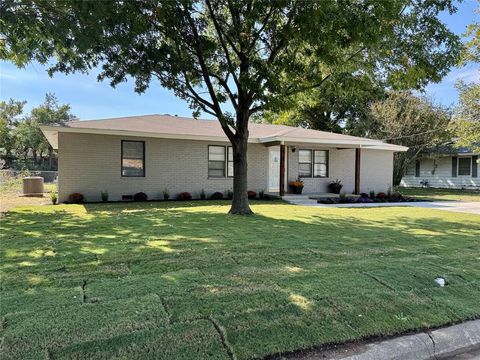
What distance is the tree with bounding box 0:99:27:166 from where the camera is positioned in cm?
4666

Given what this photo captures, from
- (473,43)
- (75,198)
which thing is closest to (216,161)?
(75,198)

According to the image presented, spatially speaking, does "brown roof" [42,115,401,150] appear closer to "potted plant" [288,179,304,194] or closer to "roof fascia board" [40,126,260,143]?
"roof fascia board" [40,126,260,143]

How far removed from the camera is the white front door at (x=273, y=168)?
60.6 ft

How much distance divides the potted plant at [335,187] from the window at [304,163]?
1.26m

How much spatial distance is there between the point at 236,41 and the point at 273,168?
31.2 feet

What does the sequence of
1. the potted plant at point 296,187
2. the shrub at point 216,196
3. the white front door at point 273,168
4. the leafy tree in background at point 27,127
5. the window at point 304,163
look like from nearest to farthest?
the shrub at point 216,196 < the potted plant at point 296,187 < the white front door at point 273,168 < the window at point 304,163 < the leafy tree in background at point 27,127

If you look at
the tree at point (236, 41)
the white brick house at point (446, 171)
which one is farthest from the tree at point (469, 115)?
the tree at point (236, 41)

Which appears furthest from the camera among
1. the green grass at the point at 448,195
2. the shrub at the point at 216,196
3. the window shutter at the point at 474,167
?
the window shutter at the point at 474,167

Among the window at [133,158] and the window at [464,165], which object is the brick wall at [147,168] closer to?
the window at [133,158]

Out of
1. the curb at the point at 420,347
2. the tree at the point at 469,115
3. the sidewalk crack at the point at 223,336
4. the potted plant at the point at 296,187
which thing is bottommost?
the curb at the point at 420,347

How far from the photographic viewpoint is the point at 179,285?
400cm

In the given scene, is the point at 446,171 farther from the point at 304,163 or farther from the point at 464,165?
the point at 304,163

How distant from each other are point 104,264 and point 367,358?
10.5 feet

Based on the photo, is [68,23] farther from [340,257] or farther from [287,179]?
[287,179]
